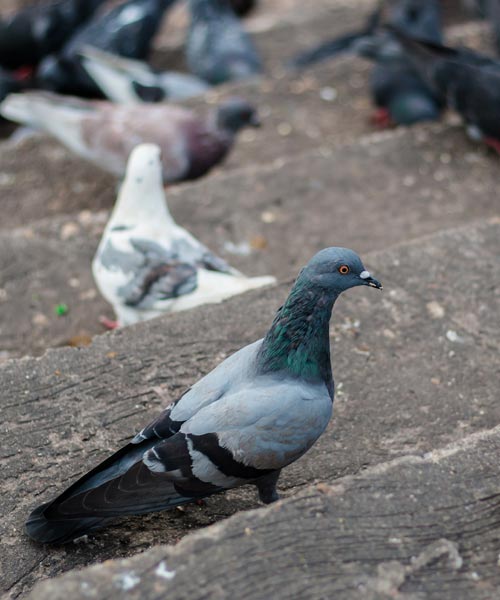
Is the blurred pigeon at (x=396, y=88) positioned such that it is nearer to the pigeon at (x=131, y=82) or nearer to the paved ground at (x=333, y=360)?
the paved ground at (x=333, y=360)

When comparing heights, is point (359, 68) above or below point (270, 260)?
below

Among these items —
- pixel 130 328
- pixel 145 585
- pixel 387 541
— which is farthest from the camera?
pixel 130 328

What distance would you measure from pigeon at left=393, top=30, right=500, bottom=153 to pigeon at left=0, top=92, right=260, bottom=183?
1.55 m

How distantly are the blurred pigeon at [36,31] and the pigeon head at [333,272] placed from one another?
8.23 m

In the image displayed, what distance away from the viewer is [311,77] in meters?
8.25

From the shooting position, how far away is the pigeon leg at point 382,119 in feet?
25.8

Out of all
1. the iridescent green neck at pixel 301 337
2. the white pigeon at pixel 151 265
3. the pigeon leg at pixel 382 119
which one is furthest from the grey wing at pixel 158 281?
the pigeon leg at pixel 382 119

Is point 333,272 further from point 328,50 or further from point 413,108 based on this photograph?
point 328,50

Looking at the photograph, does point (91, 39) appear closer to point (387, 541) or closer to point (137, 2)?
point (137, 2)

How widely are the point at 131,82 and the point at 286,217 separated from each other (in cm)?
303

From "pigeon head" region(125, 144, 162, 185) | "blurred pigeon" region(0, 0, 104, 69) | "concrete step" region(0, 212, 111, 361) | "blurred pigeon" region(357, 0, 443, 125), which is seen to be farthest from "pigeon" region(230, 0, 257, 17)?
"pigeon head" region(125, 144, 162, 185)

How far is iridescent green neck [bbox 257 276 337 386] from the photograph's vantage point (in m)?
2.97

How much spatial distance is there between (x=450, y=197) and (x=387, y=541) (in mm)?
3947

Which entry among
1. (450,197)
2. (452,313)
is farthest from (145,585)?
(450,197)
